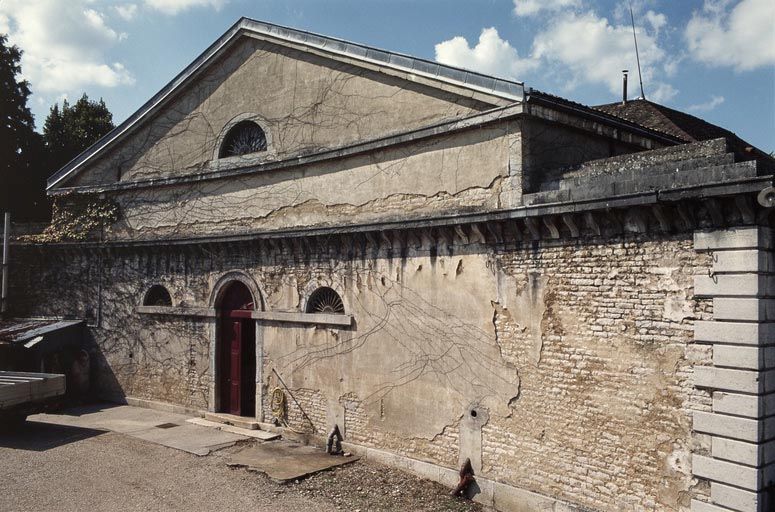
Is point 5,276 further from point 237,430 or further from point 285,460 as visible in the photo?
point 285,460

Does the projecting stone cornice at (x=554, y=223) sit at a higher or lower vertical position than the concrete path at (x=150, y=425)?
higher

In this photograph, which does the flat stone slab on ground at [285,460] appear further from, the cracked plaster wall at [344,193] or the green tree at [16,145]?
the green tree at [16,145]

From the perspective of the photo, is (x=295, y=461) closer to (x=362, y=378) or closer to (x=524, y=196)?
(x=362, y=378)

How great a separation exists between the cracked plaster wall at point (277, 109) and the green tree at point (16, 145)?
10640 millimetres

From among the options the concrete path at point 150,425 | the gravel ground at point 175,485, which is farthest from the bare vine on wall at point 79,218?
the gravel ground at point 175,485

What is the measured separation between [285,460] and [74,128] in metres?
24.1

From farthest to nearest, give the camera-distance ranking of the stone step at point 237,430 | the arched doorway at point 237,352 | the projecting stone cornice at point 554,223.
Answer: the arched doorway at point 237,352, the stone step at point 237,430, the projecting stone cornice at point 554,223

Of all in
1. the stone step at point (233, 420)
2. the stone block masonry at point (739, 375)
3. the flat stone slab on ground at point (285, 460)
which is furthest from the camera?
the stone step at point (233, 420)

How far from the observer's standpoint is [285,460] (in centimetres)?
1129

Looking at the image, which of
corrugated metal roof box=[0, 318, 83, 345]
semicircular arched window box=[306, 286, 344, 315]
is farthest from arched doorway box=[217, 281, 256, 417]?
corrugated metal roof box=[0, 318, 83, 345]

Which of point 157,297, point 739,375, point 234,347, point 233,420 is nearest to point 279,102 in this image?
point 234,347

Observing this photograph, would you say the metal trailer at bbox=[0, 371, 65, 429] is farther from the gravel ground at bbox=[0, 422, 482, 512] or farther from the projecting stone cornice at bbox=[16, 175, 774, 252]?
the projecting stone cornice at bbox=[16, 175, 774, 252]

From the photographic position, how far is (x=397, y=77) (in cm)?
1116

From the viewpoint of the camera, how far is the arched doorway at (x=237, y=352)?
46.5 feet
